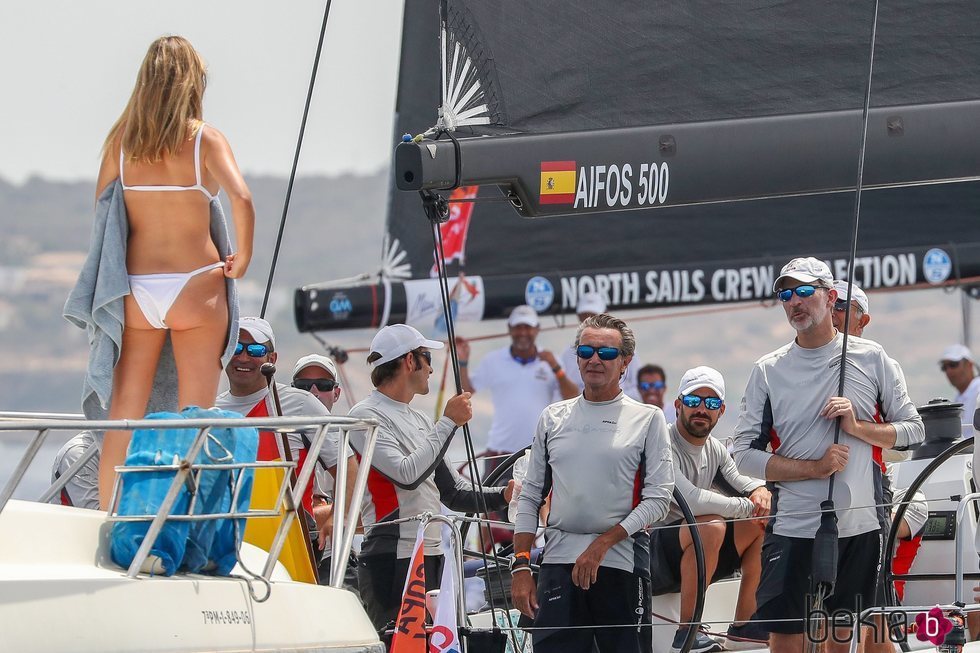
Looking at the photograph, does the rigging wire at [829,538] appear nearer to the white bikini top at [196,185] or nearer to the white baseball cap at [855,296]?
the white baseball cap at [855,296]

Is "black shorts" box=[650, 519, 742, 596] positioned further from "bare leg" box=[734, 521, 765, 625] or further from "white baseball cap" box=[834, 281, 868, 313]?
"white baseball cap" box=[834, 281, 868, 313]

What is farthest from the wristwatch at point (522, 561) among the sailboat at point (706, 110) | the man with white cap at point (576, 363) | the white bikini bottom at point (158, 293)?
the man with white cap at point (576, 363)

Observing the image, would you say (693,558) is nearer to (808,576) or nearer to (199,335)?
(808,576)

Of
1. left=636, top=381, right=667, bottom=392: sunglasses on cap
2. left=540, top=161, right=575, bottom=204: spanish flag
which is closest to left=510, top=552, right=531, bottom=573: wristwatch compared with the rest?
left=540, top=161, right=575, bottom=204: spanish flag

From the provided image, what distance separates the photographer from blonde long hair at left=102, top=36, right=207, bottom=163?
156 inches

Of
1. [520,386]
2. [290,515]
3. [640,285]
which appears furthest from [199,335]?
[520,386]

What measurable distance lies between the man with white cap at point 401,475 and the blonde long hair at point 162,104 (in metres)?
1.11

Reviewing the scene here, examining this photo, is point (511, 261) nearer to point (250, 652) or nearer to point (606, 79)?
point (606, 79)

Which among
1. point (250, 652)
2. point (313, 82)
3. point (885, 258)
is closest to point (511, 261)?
point (885, 258)

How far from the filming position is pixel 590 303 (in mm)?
7910

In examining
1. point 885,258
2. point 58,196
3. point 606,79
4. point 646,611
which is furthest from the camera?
point 58,196

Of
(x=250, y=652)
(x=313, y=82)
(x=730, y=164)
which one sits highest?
(x=313, y=82)

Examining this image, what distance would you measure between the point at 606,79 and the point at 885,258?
3.60m

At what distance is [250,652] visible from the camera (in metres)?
3.18
